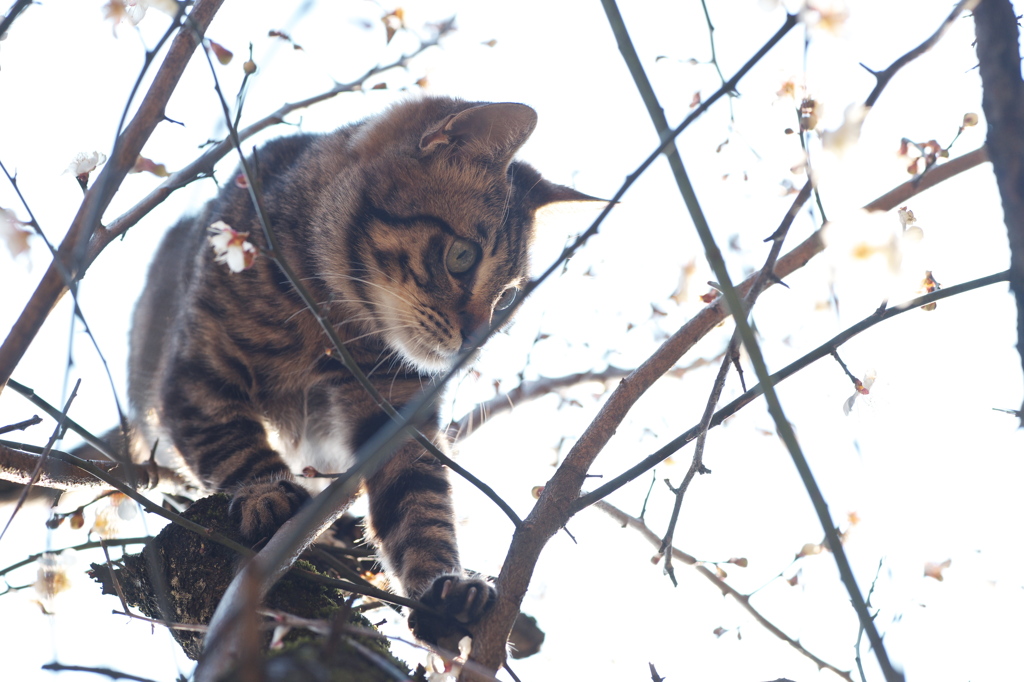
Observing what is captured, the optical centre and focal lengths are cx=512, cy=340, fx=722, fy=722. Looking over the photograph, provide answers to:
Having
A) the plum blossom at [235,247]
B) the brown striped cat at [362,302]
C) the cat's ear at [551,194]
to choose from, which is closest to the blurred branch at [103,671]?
the plum blossom at [235,247]

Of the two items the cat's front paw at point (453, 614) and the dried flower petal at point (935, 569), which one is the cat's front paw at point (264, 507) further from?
the dried flower petal at point (935, 569)

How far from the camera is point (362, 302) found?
2021 mm

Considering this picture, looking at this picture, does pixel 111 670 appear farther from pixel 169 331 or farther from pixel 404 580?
pixel 169 331

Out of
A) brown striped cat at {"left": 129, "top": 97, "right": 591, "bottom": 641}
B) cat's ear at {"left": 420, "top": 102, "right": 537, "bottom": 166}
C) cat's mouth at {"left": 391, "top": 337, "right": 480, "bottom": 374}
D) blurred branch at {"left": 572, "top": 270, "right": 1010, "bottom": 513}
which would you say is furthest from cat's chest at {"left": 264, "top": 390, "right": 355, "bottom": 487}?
blurred branch at {"left": 572, "top": 270, "right": 1010, "bottom": 513}

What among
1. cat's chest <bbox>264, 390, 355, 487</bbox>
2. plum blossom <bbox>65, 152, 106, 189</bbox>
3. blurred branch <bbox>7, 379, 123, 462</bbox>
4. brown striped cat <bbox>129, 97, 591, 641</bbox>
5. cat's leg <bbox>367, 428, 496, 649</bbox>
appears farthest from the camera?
cat's chest <bbox>264, 390, 355, 487</bbox>

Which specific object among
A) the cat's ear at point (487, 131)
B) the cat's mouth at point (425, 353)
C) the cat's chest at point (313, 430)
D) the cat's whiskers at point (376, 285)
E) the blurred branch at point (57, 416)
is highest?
the cat's ear at point (487, 131)

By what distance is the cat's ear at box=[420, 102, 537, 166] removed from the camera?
1937 mm

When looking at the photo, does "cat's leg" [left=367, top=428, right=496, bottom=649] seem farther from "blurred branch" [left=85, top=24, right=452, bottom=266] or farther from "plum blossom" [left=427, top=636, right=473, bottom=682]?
"blurred branch" [left=85, top=24, right=452, bottom=266]

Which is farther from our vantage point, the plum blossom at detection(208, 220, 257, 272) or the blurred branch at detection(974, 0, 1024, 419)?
the plum blossom at detection(208, 220, 257, 272)

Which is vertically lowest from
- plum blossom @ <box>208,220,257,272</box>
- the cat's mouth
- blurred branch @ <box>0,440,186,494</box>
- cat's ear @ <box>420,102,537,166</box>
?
blurred branch @ <box>0,440,186,494</box>

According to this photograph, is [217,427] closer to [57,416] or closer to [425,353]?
[425,353]

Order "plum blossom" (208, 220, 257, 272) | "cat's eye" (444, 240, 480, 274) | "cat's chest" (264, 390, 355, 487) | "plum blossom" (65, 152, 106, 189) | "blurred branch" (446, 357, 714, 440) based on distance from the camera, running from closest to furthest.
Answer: "plum blossom" (208, 220, 257, 272) → "plum blossom" (65, 152, 106, 189) → "cat's eye" (444, 240, 480, 274) → "cat's chest" (264, 390, 355, 487) → "blurred branch" (446, 357, 714, 440)

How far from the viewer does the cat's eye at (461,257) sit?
6.71ft

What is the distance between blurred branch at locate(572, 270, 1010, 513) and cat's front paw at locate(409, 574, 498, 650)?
0.42 m
